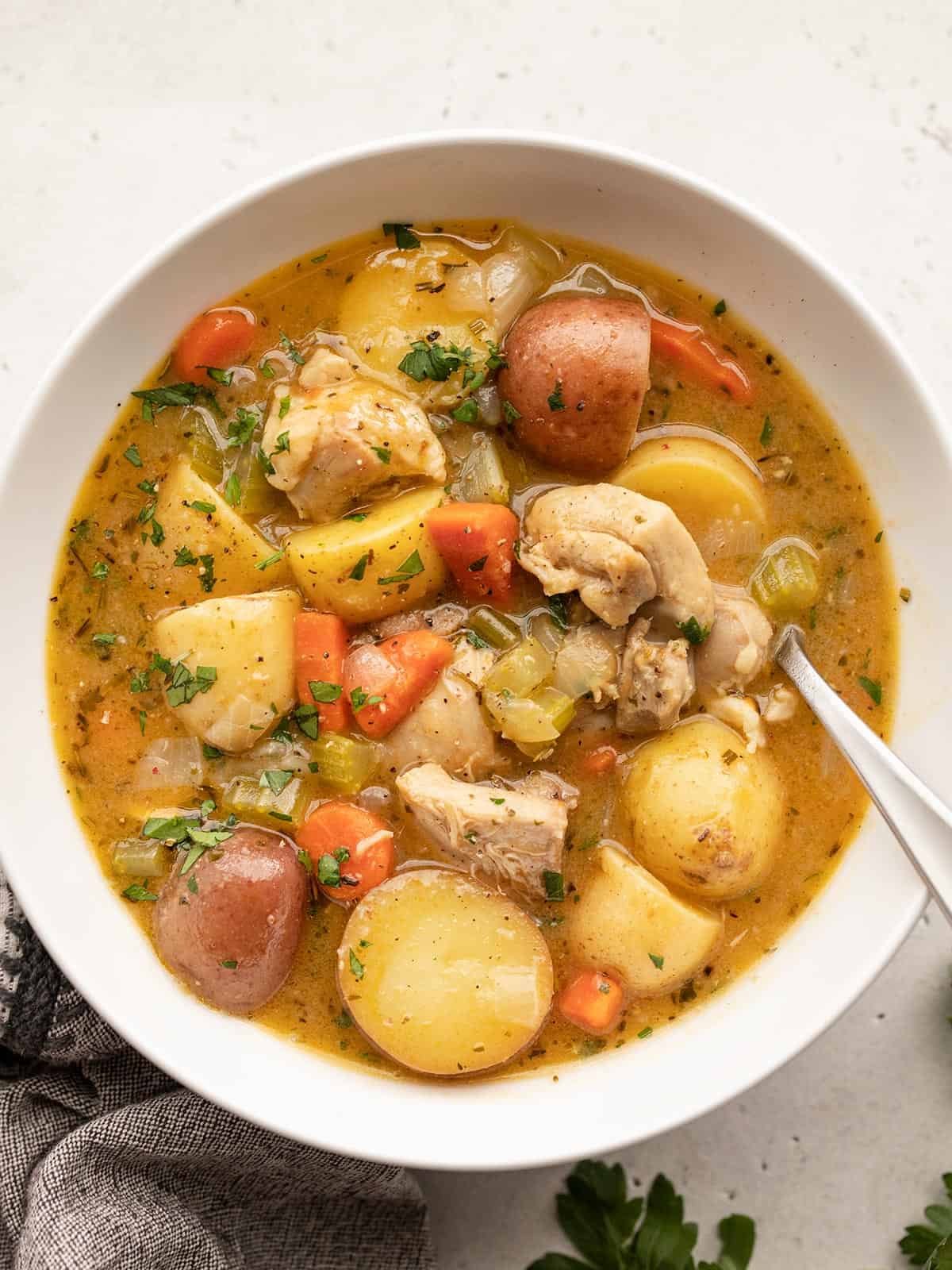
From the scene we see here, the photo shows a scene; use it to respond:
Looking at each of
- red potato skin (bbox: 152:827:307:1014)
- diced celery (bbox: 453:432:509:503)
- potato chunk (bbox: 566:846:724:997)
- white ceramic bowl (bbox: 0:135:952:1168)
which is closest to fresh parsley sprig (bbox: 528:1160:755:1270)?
white ceramic bowl (bbox: 0:135:952:1168)

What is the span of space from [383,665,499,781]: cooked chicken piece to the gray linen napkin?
3.93 ft

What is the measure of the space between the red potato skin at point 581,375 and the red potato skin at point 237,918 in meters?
1.29

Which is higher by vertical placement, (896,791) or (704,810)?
(896,791)

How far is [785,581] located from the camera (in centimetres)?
301

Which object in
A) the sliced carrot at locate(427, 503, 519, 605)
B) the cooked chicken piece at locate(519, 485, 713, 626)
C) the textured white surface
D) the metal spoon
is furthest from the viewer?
the textured white surface

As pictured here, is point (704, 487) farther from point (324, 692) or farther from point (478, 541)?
point (324, 692)

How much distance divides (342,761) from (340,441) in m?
0.83

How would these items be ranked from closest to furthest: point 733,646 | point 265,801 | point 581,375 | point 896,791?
point 896,791 < point 581,375 < point 733,646 < point 265,801

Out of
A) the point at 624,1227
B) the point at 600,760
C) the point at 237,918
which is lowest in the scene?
the point at 624,1227

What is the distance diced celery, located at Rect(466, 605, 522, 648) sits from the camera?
3.02 meters

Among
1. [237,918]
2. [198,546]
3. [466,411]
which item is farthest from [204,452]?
[237,918]

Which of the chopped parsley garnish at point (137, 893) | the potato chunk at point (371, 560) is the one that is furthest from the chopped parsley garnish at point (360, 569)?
the chopped parsley garnish at point (137, 893)

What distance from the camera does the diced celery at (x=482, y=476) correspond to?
298 centimetres

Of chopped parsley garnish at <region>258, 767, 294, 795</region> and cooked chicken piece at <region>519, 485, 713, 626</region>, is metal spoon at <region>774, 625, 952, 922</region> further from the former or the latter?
chopped parsley garnish at <region>258, 767, 294, 795</region>
